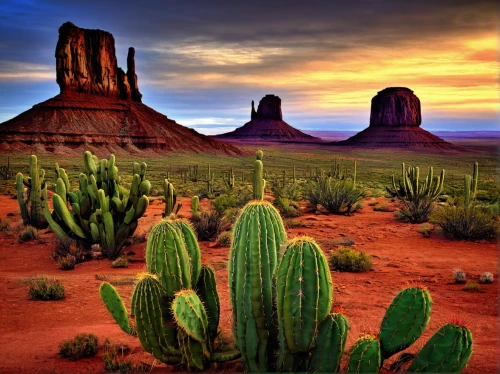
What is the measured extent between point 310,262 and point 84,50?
257ft

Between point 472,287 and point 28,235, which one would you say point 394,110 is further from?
point 472,287

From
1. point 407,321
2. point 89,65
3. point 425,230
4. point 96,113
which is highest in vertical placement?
point 89,65

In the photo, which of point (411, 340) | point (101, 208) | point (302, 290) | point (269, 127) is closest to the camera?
point (302, 290)

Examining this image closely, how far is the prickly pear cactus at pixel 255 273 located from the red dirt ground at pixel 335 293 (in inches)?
37.6

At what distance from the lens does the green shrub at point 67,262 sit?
11156mm

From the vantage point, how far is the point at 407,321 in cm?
466

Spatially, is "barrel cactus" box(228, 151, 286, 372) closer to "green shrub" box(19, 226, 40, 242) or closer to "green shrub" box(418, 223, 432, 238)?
"green shrub" box(418, 223, 432, 238)

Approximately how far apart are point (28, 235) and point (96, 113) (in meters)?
61.8

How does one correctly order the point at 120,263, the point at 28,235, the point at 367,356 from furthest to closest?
1. the point at 28,235
2. the point at 120,263
3. the point at 367,356

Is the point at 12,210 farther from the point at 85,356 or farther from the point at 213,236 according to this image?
the point at 85,356

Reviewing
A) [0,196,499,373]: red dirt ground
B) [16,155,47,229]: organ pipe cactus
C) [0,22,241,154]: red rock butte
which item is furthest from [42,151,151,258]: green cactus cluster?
[0,22,241,154]: red rock butte

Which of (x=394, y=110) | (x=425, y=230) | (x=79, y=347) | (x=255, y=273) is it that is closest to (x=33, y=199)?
(x=79, y=347)

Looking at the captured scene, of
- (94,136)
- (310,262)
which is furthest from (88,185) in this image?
(94,136)

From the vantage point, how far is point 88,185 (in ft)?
40.5
